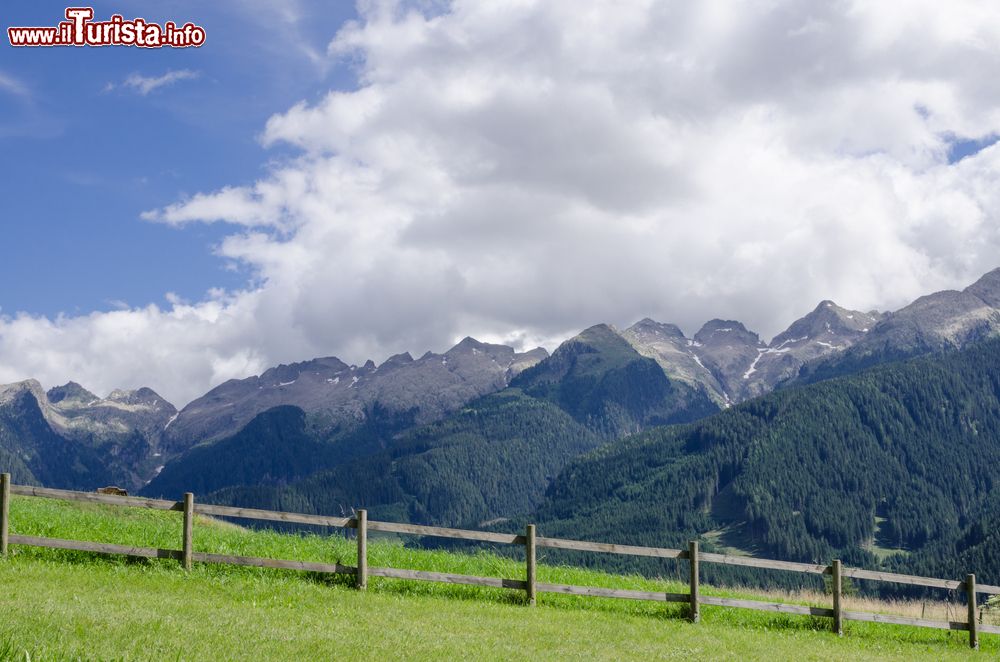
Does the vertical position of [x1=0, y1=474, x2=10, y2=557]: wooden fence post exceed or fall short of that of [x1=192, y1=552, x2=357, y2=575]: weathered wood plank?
it exceeds it

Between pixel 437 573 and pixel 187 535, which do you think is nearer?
pixel 187 535

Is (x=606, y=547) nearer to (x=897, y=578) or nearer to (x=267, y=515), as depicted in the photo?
(x=897, y=578)

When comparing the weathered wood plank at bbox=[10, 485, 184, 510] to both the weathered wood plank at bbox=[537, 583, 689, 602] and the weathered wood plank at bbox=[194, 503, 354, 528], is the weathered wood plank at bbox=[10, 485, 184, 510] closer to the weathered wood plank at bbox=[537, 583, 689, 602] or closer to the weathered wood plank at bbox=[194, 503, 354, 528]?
the weathered wood plank at bbox=[194, 503, 354, 528]

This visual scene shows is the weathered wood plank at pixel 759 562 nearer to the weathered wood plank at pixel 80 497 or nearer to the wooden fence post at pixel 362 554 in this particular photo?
the wooden fence post at pixel 362 554

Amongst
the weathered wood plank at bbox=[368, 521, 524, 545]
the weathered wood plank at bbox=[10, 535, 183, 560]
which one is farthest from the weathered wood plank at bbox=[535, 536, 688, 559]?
the weathered wood plank at bbox=[10, 535, 183, 560]

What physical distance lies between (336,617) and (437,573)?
4642 mm

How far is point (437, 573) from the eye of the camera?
78.1 ft

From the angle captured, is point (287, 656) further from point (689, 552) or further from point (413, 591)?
point (689, 552)

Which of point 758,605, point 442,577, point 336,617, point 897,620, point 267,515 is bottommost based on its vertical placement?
point 897,620

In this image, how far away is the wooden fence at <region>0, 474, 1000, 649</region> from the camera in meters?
22.4

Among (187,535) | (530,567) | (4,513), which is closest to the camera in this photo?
(4,513)

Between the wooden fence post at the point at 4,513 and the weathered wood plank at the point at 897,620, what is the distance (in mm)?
22643

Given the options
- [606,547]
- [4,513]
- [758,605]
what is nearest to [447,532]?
[606,547]

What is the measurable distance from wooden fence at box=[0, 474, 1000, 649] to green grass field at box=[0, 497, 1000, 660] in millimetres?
415
